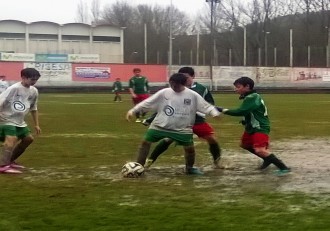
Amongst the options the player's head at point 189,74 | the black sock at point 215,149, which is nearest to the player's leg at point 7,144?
the player's head at point 189,74

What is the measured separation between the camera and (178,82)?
9.00 metres

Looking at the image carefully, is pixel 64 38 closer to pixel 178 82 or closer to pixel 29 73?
pixel 29 73

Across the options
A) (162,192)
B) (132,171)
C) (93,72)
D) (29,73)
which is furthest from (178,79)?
(93,72)

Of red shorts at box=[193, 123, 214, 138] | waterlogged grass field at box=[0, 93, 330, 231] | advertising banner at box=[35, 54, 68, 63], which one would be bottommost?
waterlogged grass field at box=[0, 93, 330, 231]

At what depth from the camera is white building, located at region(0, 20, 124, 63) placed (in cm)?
8038

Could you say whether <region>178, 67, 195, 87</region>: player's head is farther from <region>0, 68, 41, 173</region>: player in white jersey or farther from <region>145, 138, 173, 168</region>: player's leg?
<region>0, 68, 41, 173</region>: player in white jersey

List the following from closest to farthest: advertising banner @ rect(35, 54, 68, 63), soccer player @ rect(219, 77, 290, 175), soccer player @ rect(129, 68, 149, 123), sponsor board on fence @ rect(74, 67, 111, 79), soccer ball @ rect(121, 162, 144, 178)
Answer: soccer ball @ rect(121, 162, 144, 178)
soccer player @ rect(219, 77, 290, 175)
soccer player @ rect(129, 68, 149, 123)
sponsor board on fence @ rect(74, 67, 111, 79)
advertising banner @ rect(35, 54, 68, 63)

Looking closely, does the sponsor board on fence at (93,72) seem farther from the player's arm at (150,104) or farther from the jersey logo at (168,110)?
the jersey logo at (168,110)

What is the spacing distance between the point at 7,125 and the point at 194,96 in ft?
9.35

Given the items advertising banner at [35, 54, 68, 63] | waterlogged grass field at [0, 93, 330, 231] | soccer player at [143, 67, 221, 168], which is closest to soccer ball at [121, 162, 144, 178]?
waterlogged grass field at [0, 93, 330, 231]

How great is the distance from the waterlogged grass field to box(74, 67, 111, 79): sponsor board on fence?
42.2 metres

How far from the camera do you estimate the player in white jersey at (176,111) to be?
9055 mm

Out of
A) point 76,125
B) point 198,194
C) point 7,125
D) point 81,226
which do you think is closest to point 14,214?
point 81,226

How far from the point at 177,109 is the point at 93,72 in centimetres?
4740
